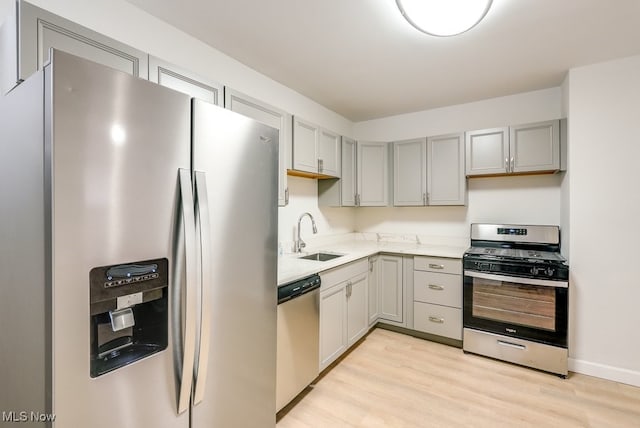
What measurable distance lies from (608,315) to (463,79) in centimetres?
232

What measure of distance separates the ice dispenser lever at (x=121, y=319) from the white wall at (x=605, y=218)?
→ 311cm

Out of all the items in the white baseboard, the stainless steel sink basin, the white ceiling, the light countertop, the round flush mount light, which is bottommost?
the white baseboard

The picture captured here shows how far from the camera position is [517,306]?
2502mm

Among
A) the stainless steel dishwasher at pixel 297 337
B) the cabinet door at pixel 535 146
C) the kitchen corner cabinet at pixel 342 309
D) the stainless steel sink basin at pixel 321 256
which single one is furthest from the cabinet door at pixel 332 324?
the cabinet door at pixel 535 146

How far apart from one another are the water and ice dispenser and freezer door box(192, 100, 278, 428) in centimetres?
16

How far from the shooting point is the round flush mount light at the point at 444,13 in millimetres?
1492

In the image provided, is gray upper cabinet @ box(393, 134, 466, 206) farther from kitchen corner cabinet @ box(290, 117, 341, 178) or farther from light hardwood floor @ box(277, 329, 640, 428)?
light hardwood floor @ box(277, 329, 640, 428)

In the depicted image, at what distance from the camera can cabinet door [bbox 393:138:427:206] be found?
130 inches

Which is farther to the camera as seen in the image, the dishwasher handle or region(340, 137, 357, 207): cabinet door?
region(340, 137, 357, 207): cabinet door

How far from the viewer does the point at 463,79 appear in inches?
105

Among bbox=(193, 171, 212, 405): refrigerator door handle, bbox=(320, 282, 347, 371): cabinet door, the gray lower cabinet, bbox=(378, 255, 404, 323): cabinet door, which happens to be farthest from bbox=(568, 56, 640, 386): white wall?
bbox=(193, 171, 212, 405): refrigerator door handle

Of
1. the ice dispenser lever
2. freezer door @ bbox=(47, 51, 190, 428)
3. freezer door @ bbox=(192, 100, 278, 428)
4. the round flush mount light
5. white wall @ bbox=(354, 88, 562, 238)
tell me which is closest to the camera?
freezer door @ bbox=(47, 51, 190, 428)

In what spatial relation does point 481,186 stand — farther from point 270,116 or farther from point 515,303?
point 270,116

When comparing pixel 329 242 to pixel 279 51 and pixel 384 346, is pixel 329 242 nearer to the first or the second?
pixel 384 346
